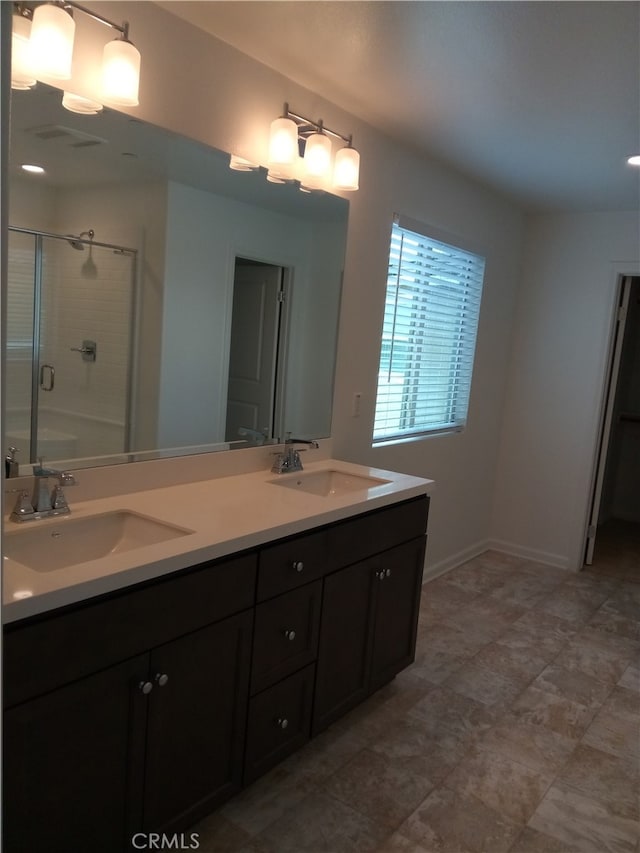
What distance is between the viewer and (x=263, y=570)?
71.8 inches

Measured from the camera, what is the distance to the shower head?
5.91 ft

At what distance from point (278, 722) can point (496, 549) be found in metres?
2.98

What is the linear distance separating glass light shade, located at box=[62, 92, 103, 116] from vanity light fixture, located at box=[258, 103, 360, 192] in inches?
21.4

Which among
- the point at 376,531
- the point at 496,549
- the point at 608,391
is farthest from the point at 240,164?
the point at 496,549

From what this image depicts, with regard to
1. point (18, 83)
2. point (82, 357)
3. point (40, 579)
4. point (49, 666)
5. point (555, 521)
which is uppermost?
point (18, 83)

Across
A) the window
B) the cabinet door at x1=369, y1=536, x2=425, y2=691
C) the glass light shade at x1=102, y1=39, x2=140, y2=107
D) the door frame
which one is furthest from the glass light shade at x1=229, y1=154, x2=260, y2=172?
the door frame

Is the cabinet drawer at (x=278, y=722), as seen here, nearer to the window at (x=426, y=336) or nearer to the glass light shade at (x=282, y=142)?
the window at (x=426, y=336)

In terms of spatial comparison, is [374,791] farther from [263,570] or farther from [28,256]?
[28,256]

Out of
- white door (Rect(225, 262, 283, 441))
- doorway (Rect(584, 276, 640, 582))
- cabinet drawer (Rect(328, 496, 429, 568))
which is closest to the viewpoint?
cabinet drawer (Rect(328, 496, 429, 568))

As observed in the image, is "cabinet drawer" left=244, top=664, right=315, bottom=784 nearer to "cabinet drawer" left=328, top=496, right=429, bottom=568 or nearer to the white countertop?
"cabinet drawer" left=328, top=496, right=429, bottom=568

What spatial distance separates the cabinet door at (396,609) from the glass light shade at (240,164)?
149 cm

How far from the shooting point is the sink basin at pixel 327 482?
8.32ft

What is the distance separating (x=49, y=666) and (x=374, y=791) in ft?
4.04

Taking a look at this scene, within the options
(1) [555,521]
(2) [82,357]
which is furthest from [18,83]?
(1) [555,521]
